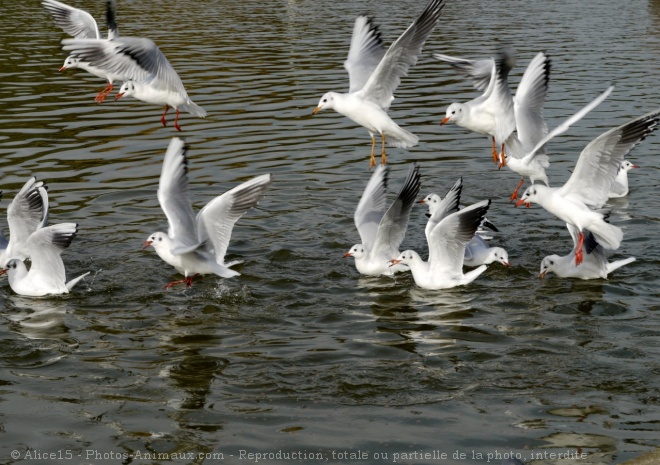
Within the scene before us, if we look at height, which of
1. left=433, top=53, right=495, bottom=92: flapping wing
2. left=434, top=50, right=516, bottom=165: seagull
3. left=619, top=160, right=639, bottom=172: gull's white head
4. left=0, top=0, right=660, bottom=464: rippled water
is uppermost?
left=433, top=53, right=495, bottom=92: flapping wing

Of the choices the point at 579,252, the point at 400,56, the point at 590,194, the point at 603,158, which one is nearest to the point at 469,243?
the point at 579,252

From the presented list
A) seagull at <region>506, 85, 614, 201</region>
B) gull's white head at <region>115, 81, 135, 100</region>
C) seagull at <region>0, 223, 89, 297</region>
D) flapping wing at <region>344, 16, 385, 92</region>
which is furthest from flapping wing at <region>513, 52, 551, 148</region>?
seagull at <region>0, 223, 89, 297</region>

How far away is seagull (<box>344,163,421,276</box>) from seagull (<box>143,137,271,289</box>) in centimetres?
132

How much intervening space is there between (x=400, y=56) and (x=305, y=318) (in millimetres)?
3854

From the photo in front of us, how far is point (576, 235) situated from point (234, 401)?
4657 mm

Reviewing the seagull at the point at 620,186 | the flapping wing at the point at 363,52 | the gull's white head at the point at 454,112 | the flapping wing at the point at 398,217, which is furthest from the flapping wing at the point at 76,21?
the seagull at the point at 620,186

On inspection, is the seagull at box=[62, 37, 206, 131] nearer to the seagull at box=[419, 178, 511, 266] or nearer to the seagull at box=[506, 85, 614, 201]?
the seagull at box=[419, 178, 511, 266]

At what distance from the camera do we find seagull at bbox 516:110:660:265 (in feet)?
32.9

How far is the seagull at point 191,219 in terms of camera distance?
A: 9.99 m

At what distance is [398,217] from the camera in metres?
10.5

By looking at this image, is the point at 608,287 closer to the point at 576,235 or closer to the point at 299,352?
the point at 576,235

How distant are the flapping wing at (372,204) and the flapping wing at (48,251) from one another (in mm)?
3148

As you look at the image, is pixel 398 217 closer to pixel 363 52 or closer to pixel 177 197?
pixel 177 197

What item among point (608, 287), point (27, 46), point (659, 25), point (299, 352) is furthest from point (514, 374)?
point (659, 25)
